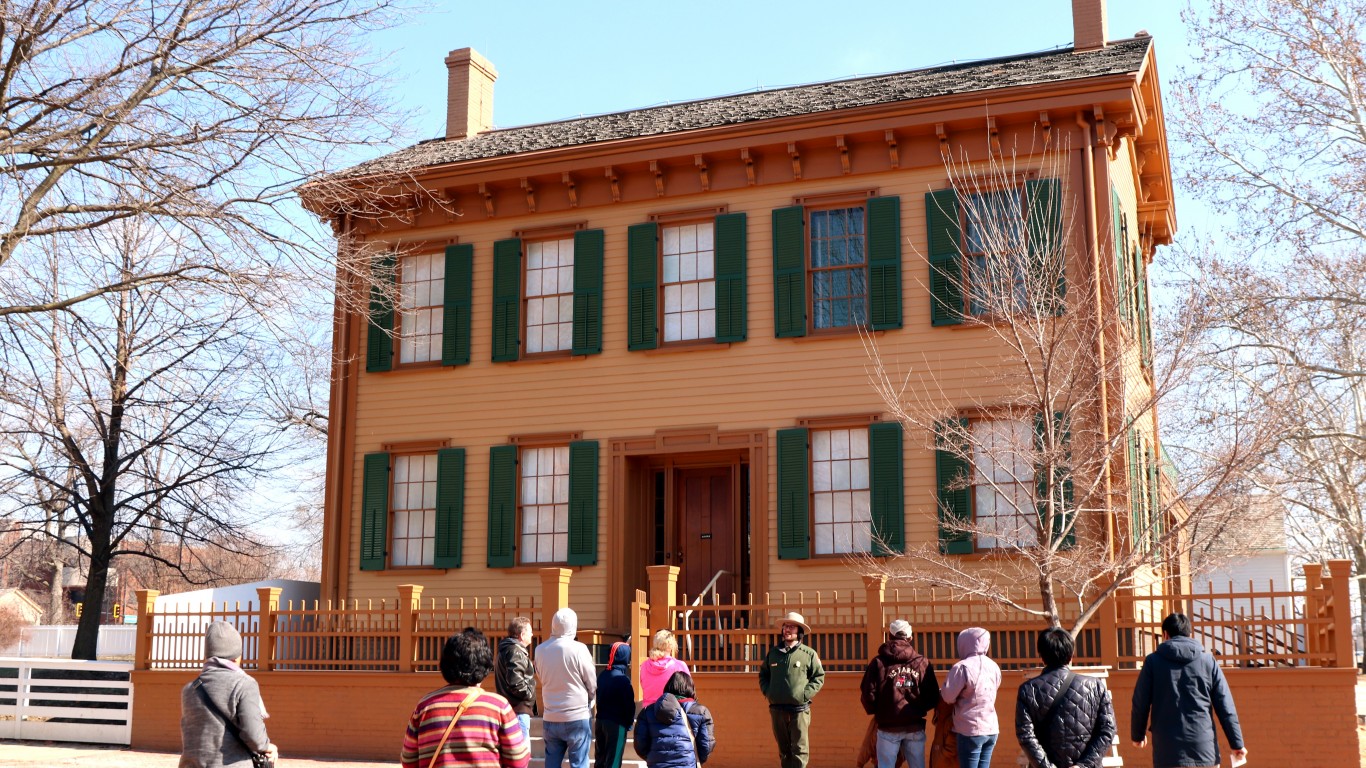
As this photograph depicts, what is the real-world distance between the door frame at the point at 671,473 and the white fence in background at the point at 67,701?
6698 mm

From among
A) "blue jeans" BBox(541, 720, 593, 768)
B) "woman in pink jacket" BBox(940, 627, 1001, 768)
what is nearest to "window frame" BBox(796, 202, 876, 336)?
"woman in pink jacket" BBox(940, 627, 1001, 768)

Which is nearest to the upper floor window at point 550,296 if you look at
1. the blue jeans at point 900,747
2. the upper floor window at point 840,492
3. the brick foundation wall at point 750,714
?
the upper floor window at point 840,492

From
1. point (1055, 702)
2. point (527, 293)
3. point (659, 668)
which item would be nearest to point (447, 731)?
point (1055, 702)

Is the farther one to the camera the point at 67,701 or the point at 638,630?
the point at 67,701

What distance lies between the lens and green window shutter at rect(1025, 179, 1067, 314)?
15.1m

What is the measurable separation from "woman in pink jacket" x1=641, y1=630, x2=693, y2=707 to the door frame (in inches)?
282

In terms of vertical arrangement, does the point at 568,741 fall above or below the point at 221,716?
below

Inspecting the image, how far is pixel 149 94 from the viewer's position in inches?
521

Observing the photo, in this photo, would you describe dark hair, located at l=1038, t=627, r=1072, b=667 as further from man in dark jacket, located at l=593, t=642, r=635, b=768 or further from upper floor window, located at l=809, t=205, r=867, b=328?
upper floor window, located at l=809, t=205, r=867, b=328

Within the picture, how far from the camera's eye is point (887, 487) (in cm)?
1647

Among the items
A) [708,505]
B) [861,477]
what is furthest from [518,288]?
[861,477]

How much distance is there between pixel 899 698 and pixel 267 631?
10020mm

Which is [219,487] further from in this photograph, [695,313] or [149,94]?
[149,94]

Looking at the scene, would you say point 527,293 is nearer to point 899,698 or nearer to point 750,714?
point 750,714
